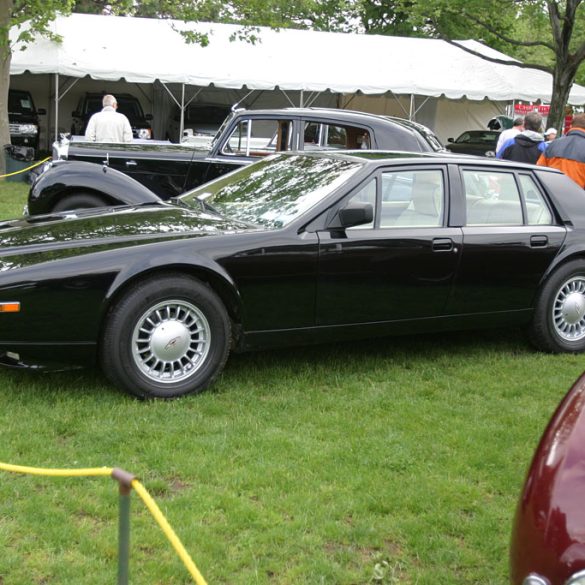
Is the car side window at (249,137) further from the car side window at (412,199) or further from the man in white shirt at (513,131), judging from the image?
the man in white shirt at (513,131)

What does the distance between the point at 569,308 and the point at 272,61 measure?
53.9 ft

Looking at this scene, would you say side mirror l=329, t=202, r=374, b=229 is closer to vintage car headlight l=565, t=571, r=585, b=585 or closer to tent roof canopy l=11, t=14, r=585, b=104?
vintage car headlight l=565, t=571, r=585, b=585

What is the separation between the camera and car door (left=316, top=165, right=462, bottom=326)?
16.7 feet

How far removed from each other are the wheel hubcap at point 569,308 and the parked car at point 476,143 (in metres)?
17.5

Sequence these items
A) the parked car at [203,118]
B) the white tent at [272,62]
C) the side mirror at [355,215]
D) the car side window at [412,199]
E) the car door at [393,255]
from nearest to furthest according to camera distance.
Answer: the side mirror at [355,215]
the car door at [393,255]
the car side window at [412,199]
the white tent at [272,62]
the parked car at [203,118]

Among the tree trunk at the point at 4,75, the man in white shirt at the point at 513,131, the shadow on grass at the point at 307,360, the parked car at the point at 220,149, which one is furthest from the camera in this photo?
the tree trunk at the point at 4,75

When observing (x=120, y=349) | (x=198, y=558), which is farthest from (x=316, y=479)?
(x=120, y=349)

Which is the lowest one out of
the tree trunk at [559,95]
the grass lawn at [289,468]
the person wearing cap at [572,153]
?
the grass lawn at [289,468]

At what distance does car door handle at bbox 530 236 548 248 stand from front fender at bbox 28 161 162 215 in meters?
4.01

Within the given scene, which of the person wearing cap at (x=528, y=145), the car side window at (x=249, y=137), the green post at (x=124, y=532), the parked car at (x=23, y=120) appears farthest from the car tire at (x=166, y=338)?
the parked car at (x=23, y=120)

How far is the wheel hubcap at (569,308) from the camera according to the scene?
605 cm

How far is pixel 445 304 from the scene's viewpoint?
5.54 meters

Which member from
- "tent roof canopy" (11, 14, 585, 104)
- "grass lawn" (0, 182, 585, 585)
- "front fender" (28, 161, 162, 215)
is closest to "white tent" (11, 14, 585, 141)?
"tent roof canopy" (11, 14, 585, 104)

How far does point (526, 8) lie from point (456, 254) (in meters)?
20.8
